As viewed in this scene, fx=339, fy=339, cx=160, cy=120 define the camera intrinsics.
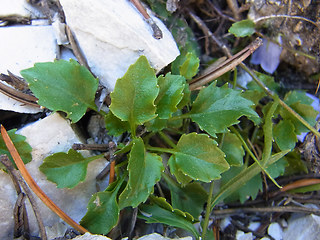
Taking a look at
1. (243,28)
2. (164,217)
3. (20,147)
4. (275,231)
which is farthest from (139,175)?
(243,28)

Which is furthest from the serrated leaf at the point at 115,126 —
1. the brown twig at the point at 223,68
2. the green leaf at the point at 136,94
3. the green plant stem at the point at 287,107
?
the green plant stem at the point at 287,107

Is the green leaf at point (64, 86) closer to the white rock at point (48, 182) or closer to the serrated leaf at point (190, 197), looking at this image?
the white rock at point (48, 182)

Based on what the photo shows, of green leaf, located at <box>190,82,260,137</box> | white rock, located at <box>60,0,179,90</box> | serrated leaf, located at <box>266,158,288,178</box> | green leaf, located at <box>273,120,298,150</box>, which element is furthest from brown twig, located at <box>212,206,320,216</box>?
white rock, located at <box>60,0,179,90</box>

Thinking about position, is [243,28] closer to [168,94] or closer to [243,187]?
[168,94]

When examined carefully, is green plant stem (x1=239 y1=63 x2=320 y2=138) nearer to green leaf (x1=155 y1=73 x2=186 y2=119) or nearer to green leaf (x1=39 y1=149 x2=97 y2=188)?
green leaf (x1=155 y1=73 x2=186 y2=119)

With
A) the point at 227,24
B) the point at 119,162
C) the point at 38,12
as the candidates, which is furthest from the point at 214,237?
the point at 38,12

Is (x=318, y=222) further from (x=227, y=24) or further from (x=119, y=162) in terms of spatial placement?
(x=227, y=24)
